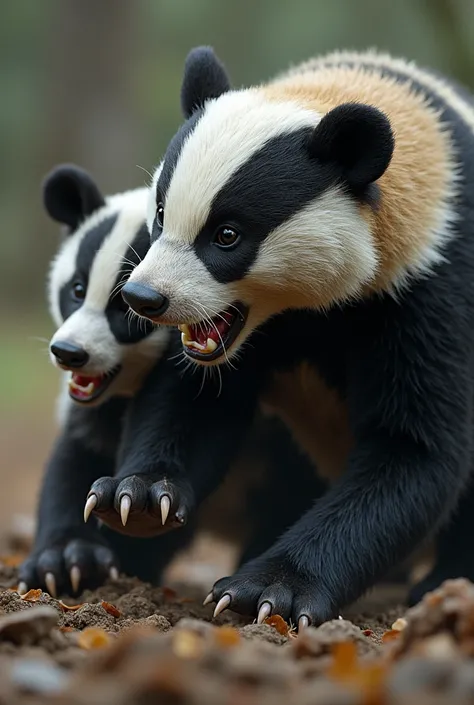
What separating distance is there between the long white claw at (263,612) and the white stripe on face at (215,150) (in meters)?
1.31

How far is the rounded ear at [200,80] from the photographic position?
4.62 m

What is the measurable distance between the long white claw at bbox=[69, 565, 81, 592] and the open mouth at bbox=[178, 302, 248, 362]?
129 cm

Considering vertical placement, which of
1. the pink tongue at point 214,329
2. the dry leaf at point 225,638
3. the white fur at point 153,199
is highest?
the white fur at point 153,199

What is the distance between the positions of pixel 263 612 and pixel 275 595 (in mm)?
98

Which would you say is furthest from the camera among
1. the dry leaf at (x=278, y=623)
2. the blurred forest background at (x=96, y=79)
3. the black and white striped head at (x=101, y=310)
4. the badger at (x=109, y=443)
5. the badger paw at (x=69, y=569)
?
the blurred forest background at (x=96, y=79)

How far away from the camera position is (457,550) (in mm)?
5238

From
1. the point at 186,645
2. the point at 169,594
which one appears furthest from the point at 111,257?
the point at 186,645

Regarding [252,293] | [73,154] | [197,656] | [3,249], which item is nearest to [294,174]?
[252,293]

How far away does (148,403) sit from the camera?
4809 millimetres

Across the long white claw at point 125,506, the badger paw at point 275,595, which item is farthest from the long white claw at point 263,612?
the long white claw at point 125,506

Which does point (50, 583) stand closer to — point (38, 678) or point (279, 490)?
point (279, 490)

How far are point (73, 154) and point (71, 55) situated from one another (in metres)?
1.15

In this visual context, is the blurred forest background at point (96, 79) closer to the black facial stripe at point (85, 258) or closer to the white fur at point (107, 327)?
the black facial stripe at point (85, 258)

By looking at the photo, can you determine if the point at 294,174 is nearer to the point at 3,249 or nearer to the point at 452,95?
the point at 452,95
